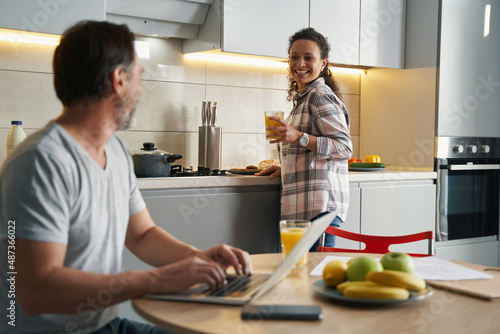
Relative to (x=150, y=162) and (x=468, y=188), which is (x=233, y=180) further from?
(x=468, y=188)

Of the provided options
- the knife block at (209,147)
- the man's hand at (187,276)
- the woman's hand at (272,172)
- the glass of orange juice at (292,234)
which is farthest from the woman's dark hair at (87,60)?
the knife block at (209,147)

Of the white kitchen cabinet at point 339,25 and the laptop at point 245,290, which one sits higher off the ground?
the white kitchen cabinet at point 339,25

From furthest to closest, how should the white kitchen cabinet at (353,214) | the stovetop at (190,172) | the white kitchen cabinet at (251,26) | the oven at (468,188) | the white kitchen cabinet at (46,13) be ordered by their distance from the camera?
the oven at (468,188)
the white kitchen cabinet at (353,214)
the white kitchen cabinet at (251,26)
the stovetop at (190,172)
the white kitchen cabinet at (46,13)

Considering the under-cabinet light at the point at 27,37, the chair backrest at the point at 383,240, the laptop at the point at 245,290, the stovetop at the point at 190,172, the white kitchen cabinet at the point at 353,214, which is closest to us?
the laptop at the point at 245,290

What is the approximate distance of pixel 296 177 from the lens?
2.58 m

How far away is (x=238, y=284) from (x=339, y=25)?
97.8 inches

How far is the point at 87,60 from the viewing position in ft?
3.94

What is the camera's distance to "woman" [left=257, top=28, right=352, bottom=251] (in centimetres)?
247

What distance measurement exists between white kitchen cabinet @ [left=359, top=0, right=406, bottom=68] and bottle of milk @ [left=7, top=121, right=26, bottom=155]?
2029 mm

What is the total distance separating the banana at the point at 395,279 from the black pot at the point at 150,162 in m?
1.54

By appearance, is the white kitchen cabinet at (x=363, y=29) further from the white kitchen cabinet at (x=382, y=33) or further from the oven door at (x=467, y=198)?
the oven door at (x=467, y=198)

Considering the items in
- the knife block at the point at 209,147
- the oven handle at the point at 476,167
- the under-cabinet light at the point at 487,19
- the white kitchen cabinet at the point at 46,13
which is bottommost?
the oven handle at the point at 476,167

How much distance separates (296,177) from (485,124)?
1.74m

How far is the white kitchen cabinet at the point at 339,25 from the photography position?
3260 mm
